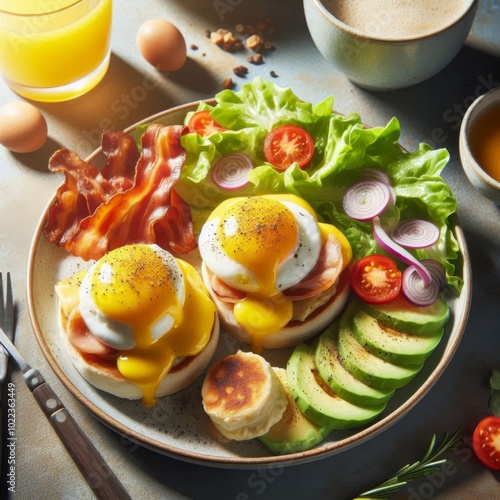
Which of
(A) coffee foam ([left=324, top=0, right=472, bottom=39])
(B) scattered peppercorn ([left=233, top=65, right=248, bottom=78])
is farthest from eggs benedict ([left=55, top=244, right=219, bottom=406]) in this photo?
(A) coffee foam ([left=324, top=0, right=472, bottom=39])

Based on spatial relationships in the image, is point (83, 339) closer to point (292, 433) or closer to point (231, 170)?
point (292, 433)

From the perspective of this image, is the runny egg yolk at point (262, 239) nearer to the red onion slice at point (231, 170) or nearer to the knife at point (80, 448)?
the red onion slice at point (231, 170)

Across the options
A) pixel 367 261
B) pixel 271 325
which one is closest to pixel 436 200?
pixel 367 261

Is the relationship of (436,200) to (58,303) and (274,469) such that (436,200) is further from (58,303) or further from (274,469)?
(58,303)

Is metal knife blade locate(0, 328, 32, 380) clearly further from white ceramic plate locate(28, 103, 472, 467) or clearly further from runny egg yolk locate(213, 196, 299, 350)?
runny egg yolk locate(213, 196, 299, 350)

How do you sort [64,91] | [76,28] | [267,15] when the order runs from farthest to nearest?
[267,15] < [64,91] < [76,28]

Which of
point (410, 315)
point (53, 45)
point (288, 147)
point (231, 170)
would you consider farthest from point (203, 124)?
point (410, 315)
